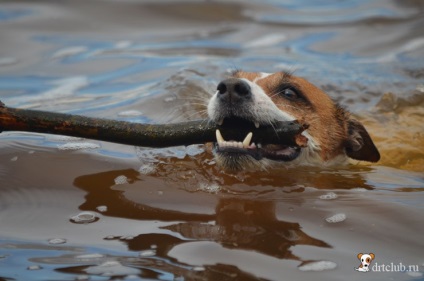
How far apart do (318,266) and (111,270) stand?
1046 millimetres

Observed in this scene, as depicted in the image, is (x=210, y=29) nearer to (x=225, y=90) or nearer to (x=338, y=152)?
(x=338, y=152)

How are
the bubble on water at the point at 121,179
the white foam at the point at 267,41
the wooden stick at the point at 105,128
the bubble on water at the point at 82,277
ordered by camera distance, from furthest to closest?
the white foam at the point at 267,41 → the bubble on water at the point at 121,179 → the wooden stick at the point at 105,128 → the bubble on water at the point at 82,277

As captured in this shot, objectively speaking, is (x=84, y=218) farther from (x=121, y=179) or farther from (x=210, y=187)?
(x=210, y=187)

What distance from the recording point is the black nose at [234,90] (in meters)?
4.87

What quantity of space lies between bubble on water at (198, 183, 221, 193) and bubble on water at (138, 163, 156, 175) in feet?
1.42

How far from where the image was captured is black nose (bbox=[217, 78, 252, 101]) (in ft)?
16.0

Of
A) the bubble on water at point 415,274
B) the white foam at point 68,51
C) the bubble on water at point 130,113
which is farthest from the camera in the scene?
the white foam at point 68,51

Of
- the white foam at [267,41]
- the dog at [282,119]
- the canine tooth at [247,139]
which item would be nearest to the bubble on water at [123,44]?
the white foam at [267,41]

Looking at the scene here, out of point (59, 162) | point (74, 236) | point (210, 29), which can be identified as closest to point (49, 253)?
point (74, 236)

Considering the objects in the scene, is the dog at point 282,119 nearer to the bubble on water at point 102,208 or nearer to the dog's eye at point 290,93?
the dog's eye at point 290,93

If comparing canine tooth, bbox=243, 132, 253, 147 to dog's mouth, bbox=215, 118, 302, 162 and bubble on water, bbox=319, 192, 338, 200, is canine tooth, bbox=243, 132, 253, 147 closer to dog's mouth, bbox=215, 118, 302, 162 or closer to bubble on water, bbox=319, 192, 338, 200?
dog's mouth, bbox=215, 118, 302, 162

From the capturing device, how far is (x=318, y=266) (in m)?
3.71

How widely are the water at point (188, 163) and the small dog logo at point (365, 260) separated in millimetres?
33

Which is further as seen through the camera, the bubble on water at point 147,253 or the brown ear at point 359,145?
the brown ear at point 359,145
